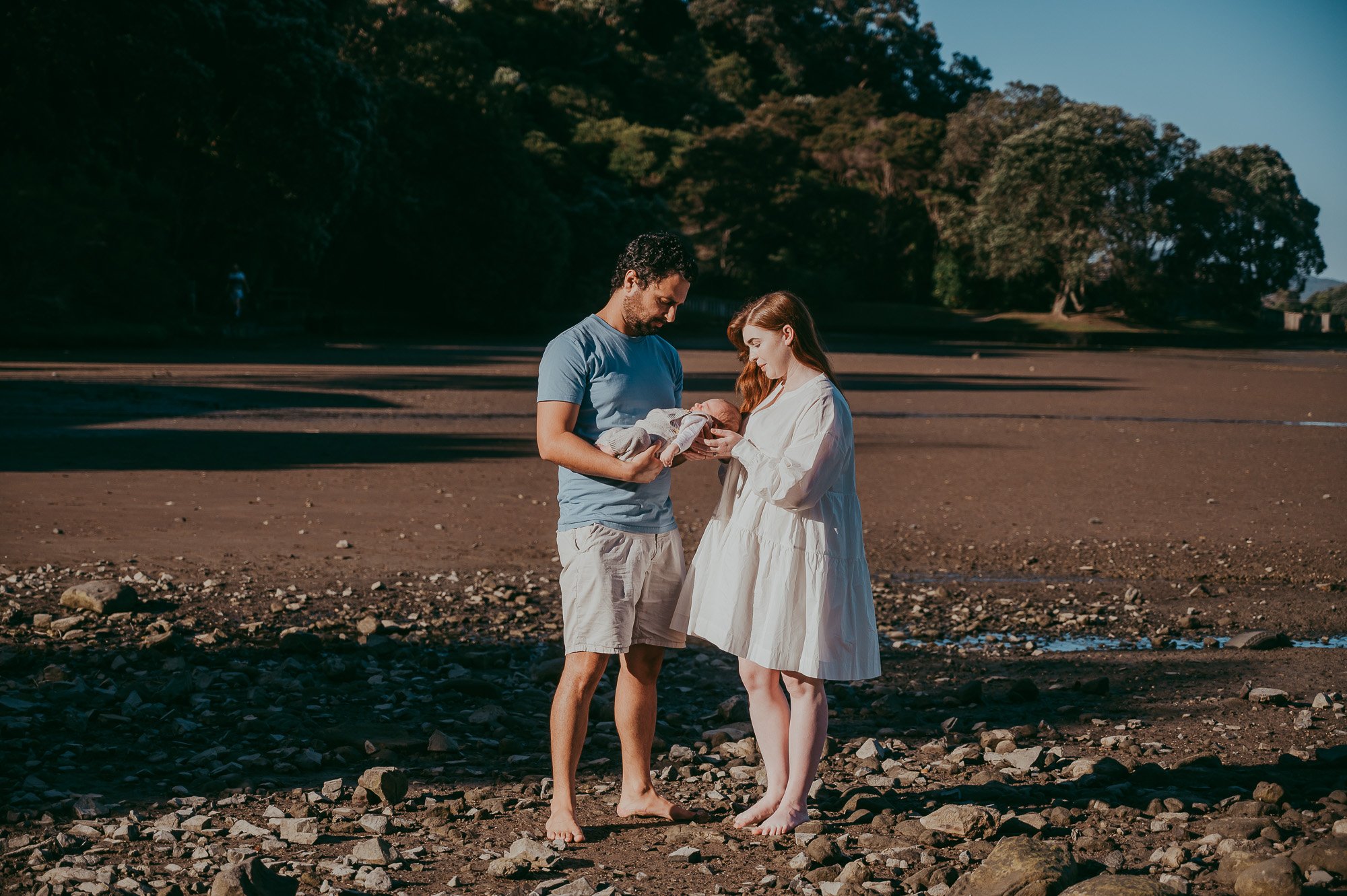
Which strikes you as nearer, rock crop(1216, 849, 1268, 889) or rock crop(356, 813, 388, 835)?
rock crop(1216, 849, 1268, 889)

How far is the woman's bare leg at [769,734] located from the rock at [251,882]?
1477mm

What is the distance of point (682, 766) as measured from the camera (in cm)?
521

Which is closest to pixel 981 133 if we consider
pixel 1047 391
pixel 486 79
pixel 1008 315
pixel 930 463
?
pixel 1008 315

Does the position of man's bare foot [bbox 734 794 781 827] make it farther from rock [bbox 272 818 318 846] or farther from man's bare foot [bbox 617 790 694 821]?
rock [bbox 272 818 318 846]

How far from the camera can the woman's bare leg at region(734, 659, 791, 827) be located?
14.7 ft

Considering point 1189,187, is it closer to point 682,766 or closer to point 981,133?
point 981,133

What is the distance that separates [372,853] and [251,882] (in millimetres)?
451

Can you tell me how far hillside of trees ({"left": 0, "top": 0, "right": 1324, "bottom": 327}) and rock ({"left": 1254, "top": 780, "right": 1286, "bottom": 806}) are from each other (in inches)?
1269

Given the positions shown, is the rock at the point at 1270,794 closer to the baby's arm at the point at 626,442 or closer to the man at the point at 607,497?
the man at the point at 607,497

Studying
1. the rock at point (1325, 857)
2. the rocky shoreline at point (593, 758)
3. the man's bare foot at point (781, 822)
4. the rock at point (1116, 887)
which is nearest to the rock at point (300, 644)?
the rocky shoreline at point (593, 758)

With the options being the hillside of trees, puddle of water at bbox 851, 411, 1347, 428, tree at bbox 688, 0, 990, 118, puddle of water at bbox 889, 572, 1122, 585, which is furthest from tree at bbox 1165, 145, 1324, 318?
puddle of water at bbox 889, 572, 1122, 585

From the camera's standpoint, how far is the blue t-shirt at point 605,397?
14.2 feet

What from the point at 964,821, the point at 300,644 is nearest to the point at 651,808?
the point at 964,821

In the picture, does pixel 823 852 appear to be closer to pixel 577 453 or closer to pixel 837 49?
pixel 577 453
